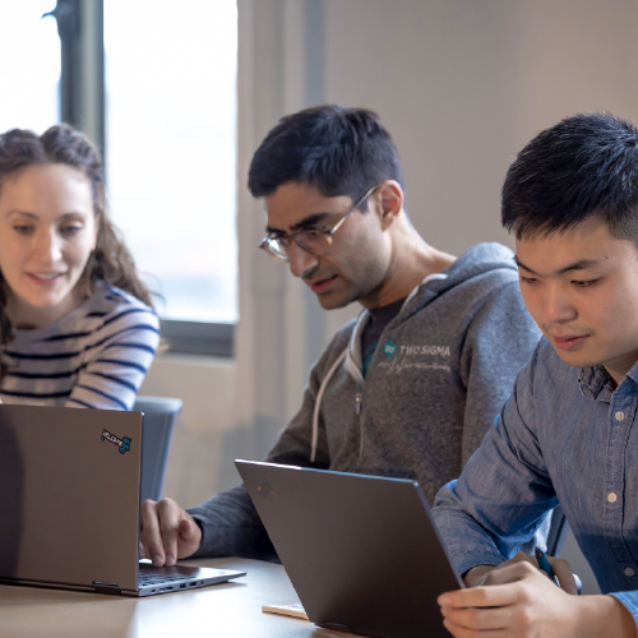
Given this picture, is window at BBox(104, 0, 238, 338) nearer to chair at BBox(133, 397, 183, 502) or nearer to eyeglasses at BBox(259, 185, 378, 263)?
chair at BBox(133, 397, 183, 502)

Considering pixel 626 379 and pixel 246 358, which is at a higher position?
pixel 626 379

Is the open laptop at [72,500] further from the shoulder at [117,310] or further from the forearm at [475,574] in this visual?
the shoulder at [117,310]

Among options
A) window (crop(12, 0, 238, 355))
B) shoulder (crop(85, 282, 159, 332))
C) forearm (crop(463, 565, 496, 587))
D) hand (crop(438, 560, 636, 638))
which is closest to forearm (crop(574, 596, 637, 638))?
hand (crop(438, 560, 636, 638))

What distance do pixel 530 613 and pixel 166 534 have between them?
713 mm

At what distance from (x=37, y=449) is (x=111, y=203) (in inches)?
91.7

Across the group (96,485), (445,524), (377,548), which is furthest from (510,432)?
(96,485)

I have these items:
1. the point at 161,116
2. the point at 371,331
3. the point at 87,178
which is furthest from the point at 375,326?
the point at 161,116

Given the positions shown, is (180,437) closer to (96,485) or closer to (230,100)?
(230,100)

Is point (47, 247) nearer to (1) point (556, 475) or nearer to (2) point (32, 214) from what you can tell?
(2) point (32, 214)

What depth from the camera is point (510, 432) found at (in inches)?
48.2

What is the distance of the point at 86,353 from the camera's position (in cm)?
198

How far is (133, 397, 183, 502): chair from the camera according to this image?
192cm

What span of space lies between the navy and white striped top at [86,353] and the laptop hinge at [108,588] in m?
0.79

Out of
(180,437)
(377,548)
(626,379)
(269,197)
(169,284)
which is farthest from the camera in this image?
(169,284)
